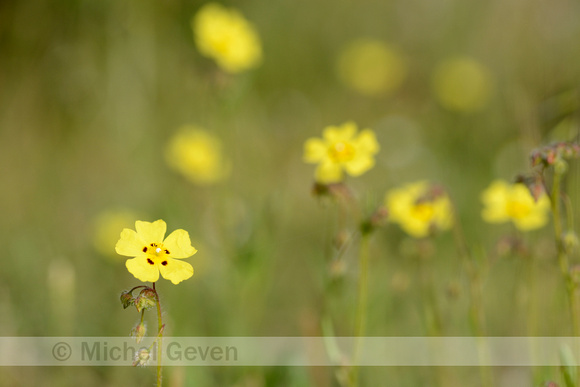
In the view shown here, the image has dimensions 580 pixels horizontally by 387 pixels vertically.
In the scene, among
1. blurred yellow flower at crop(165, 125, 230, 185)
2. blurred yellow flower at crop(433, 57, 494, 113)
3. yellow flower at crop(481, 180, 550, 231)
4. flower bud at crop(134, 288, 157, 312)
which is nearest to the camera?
flower bud at crop(134, 288, 157, 312)

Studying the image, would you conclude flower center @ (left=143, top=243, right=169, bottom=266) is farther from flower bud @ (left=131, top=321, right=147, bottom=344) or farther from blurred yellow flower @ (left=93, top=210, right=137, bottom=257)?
blurred yellow flower @ (left=93, top=210, right=137, bottom=257)

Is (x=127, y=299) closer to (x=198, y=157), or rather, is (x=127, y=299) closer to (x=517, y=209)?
(x=517, y=209)

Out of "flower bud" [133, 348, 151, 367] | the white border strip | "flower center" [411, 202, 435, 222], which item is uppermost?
"flower center" [411, 202, 435, 222]

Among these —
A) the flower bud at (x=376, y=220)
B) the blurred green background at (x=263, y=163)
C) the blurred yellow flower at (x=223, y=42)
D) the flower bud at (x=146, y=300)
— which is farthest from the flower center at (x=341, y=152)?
the blurred yellow flower at (x=223, y=42)

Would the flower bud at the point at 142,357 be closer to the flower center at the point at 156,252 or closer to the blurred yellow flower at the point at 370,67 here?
the flower center at the point at 156,252

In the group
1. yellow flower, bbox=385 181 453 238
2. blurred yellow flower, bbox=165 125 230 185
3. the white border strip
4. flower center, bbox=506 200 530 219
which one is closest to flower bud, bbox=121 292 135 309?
the white border strip

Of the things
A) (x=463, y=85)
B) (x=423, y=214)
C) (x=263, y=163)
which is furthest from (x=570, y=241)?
(x=463, y=85)
